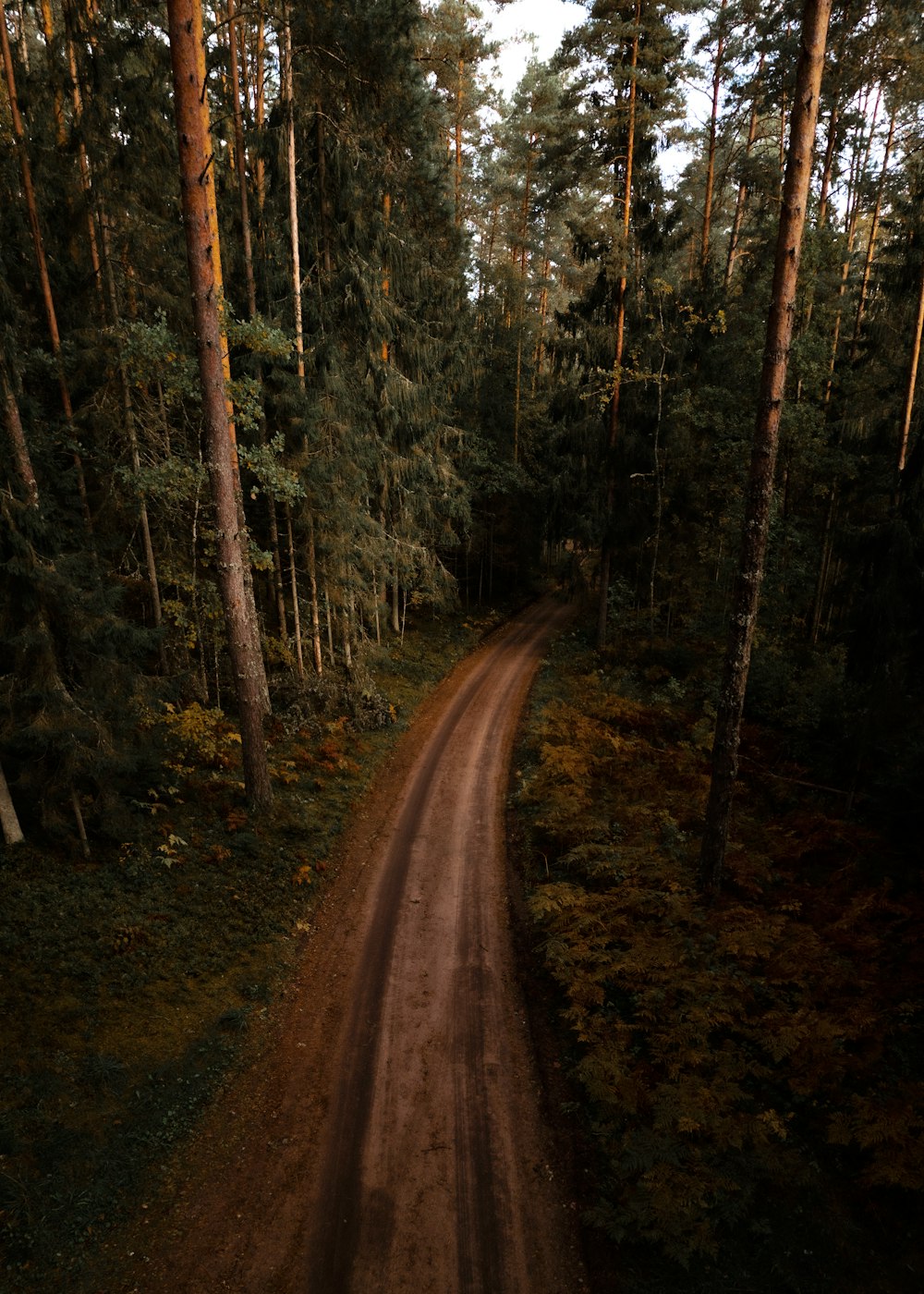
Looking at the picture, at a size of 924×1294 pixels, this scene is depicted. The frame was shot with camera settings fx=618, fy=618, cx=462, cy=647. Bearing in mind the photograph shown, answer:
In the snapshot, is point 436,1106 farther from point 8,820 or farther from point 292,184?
point 292,184

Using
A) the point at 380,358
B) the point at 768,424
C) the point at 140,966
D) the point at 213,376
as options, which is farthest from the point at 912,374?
the point at 140,966

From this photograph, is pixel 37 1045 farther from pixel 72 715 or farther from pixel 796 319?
pixel 796 319

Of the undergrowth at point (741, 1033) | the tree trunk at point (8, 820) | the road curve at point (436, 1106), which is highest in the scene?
the tree trunk at point (8, 820)

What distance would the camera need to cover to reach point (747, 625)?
34.3 feet

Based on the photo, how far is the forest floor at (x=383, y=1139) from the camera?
6.29 metres

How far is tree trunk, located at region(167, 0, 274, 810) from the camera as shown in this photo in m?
10.0

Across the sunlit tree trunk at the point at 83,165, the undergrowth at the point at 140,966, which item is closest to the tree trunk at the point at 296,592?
the undergrowth at the point at 140,966

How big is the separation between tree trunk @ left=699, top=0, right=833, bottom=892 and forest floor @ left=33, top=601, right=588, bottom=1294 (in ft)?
15.9

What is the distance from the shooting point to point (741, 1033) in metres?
8.48

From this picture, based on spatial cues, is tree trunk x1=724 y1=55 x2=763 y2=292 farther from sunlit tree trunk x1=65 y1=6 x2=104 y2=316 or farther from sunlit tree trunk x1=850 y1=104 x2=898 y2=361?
sunlit tree trunk x1=65 y1=6 x2=104 y2=316

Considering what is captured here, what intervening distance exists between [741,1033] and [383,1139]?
4.95 meters

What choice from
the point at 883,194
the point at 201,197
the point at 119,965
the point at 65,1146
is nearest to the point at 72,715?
the point at 119,965

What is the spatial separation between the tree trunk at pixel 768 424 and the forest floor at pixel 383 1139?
15.9 ft

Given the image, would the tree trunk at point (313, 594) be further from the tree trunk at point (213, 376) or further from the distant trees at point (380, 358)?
the tree trunk at point (213, 376)
